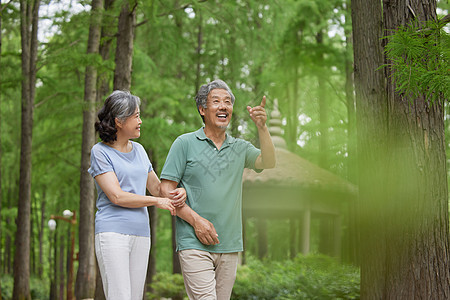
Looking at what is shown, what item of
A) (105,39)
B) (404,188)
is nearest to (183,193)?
(404,188)

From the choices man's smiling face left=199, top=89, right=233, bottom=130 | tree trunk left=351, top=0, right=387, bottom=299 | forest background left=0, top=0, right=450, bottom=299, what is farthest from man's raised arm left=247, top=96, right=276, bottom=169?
forest background left=0, top=0, right=450, bottom=299

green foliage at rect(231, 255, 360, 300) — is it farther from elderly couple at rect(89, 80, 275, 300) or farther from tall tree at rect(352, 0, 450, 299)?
elderly couple at rect(89, 80, 275, 300)

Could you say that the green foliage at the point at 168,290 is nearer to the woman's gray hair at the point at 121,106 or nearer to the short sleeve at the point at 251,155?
the short sleeve at the point at 251,155

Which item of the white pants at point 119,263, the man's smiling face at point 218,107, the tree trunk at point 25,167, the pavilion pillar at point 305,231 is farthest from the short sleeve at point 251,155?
the tree trunk at point 25,167

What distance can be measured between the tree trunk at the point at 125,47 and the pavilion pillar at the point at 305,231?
5.96 meters

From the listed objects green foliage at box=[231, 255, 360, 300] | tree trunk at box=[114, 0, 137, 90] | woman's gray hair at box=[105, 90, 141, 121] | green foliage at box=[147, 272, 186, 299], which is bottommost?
green foliage at box=[147, 272, 186, 299]

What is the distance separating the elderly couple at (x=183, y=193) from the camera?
10.5 feet

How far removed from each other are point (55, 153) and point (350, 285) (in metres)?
10.9

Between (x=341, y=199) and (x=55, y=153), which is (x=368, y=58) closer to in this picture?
(x=341, y=199)

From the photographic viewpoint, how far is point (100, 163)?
3273 millimetres

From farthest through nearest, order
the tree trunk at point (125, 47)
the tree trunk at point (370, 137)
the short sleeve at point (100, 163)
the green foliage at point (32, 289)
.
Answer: the green foliage at point (32, 289) → the tree trunk at point (125, 47) → the tree trunk at point (370, 137) → the short sleeve at point (100, 163)

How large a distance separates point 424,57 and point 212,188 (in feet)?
6.09

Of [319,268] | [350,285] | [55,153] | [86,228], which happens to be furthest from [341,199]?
[55,153]

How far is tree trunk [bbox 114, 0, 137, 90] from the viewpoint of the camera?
26.2 feet
